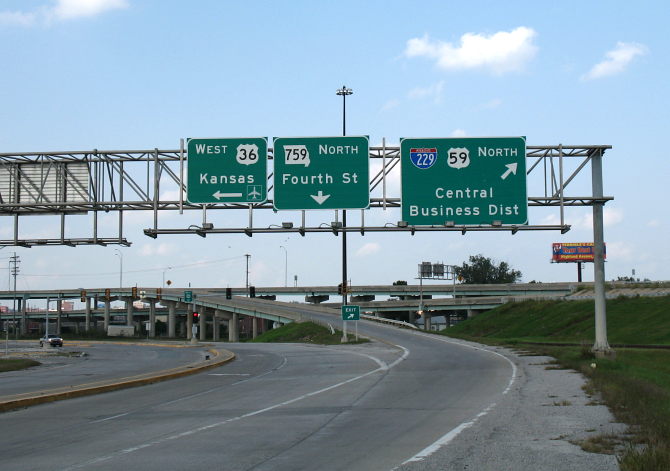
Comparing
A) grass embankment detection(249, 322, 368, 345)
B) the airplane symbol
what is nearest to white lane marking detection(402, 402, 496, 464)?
the airplane symbol

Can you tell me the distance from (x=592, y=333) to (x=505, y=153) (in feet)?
130

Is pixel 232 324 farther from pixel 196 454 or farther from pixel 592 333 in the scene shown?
pixel 196 454

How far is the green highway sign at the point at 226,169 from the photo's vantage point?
28016 millimetres

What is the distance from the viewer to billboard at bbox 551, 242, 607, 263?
152m

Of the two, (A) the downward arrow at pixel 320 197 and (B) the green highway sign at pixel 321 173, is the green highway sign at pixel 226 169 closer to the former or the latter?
(B) the green highway sign at pixel 321 173

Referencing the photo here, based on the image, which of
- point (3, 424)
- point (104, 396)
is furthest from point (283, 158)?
point (3, 424)

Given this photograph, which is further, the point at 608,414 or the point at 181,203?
the point at 181,203

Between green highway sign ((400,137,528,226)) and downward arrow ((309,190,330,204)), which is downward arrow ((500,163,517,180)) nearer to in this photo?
green highway sign ((400,137,528,226))

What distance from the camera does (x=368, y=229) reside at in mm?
28141

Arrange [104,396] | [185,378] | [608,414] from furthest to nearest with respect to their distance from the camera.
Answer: [185,378]
[104,396]
[608,414]

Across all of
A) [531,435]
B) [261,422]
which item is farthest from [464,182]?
[531,435]

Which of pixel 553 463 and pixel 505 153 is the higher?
pixel 505 153

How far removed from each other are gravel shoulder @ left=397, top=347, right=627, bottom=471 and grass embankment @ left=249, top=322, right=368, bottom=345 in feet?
152

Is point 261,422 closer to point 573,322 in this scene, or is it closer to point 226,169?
point 226,169
